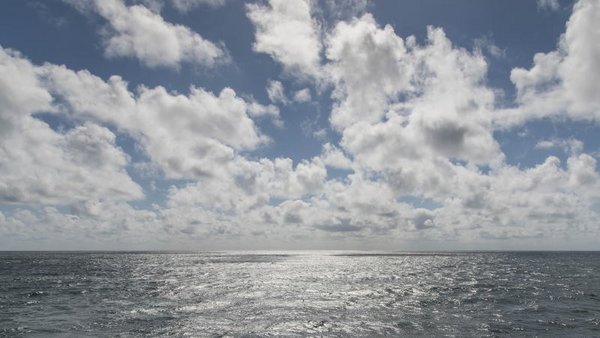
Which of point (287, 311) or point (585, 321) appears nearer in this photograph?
point (585, 321)

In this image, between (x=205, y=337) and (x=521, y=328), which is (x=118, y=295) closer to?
(x=205, y=337)

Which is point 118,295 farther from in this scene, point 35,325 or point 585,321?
point 585,321

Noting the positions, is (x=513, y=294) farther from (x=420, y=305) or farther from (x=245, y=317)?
(x=245, y=317)

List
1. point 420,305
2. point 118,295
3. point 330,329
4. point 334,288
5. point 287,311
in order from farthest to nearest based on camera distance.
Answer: point 334,288 → point 118,295 → point 420,305 → point 287,311 → point 330,329

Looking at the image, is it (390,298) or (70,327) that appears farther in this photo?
(390,298)

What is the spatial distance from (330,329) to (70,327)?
22187 mm

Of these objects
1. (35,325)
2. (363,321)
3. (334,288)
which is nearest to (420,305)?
(363,321)

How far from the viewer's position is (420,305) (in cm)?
4725

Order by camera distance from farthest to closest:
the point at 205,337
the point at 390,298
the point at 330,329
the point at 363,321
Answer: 1. the point at 390,298
2. the point at 363,321
3. the point at 330,329
4. the point at 205,337

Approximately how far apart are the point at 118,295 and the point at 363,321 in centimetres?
3606

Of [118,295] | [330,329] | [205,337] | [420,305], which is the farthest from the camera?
[118,295]

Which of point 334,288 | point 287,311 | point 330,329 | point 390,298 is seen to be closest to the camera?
point 330,329

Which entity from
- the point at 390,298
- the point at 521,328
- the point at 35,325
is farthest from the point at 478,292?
the point at 35,325

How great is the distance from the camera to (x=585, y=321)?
3838 cm
